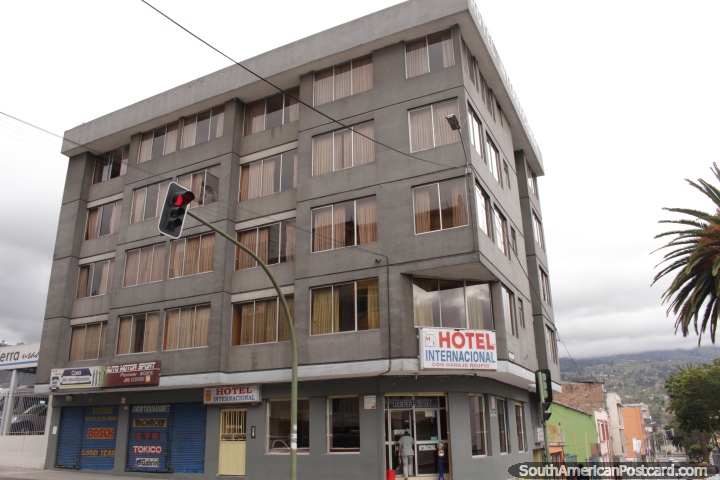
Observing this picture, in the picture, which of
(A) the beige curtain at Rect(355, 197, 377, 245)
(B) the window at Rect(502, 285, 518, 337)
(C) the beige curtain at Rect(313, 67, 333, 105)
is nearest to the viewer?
(A) the beige curtain at Rect(355, 197, 377, 245)

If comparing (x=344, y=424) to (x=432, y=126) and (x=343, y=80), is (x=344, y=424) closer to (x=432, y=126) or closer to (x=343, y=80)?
(x=432, y=126)

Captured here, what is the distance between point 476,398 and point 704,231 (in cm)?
1081

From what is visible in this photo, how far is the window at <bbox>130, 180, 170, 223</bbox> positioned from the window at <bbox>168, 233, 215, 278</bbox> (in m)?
2.54

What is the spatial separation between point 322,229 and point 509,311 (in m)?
8.28

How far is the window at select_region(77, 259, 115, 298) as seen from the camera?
28.6 metres

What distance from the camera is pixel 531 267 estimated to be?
1179 inches

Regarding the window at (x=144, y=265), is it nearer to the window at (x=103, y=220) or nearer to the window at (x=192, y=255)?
the window at (x=192, y=255)

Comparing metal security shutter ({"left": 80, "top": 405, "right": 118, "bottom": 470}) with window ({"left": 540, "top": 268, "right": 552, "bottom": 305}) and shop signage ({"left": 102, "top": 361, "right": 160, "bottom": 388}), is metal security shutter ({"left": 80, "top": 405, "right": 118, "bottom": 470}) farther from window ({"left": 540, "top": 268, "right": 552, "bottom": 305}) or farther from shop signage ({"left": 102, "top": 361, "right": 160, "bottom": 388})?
window ({"left": 540, "top": 268, "right": 552, "bottom": 305})

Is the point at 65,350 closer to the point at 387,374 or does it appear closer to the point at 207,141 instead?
the point at 207,141

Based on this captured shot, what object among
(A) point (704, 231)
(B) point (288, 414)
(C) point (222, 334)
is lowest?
(B) point (288, 414)

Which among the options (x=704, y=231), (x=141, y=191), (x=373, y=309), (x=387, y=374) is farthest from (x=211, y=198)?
(x=704, y=231)

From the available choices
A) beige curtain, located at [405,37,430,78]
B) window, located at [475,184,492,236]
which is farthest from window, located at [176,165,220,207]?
window, located at [475,184,492,236]

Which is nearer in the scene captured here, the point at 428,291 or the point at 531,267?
the point at 428,291

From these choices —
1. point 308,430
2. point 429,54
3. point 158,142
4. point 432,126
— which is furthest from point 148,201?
point 429,54
